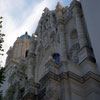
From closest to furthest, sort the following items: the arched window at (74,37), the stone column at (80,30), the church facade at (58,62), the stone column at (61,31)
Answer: the church facade at (58,62), the stone column at (80,30), the stone column at (61,31), the arched window at (74,37)

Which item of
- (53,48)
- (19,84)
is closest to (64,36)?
(53,48)

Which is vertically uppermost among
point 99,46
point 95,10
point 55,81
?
point 95,10

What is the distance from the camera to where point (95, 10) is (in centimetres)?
1619

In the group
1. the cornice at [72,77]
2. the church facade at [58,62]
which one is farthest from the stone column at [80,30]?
the cornice at [72,77]

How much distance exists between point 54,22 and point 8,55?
37.9 feet

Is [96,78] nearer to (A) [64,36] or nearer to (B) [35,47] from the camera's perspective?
(A) [64,36]

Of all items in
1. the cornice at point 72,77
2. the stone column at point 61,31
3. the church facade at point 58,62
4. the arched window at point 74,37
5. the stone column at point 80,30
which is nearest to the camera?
the church facade at point 58,62

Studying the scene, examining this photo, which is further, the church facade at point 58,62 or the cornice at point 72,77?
the cornice at point 72,77

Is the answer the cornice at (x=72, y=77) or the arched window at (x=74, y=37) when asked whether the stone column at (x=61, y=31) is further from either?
the cornice at (x=72, y=77)

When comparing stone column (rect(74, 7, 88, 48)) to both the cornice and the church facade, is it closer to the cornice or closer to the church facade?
the church facade

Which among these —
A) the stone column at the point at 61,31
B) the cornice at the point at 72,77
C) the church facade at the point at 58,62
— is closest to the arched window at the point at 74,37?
the church facade at the point at 58,62

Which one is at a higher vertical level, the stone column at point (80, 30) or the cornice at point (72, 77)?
the stone column at point (80, 30)

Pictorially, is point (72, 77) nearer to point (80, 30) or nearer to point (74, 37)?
point (80, 30)

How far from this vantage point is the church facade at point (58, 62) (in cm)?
1266
